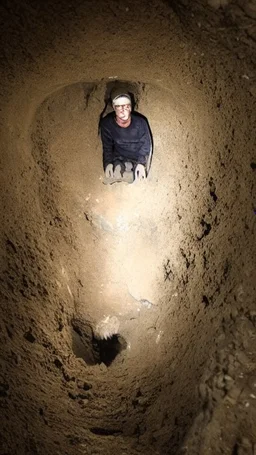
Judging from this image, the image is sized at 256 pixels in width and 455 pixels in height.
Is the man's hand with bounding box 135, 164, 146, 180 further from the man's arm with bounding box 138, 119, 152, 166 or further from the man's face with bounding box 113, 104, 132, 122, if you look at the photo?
the man's face with bounding box 113, 104, 132, 122

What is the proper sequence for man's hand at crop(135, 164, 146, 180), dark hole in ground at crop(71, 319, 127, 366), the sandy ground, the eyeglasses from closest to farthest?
the sandy ground, dark hole in ground at crop(71, 319, 127, 366), the eyeglasses, man's hand at crop(135, 164, 146, 180)

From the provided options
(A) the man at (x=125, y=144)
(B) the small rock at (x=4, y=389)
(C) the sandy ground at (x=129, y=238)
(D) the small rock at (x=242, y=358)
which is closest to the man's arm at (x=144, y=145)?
(A) the man at (x=125, y=144)

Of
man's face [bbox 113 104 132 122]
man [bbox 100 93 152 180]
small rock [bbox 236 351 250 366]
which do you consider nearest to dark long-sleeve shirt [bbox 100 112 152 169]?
man [bbox 100 93 152 180]

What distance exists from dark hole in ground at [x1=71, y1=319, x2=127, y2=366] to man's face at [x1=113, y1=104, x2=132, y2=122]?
6.09ft

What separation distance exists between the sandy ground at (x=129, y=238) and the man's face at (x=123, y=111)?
290 millimetres

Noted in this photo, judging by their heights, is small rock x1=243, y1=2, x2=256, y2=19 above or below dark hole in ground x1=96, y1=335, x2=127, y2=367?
above

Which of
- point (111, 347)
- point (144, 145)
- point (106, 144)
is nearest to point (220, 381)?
point (111, 347)

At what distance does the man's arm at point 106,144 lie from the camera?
11.4 feet

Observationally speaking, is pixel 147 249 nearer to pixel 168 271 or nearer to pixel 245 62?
pixel 168 271

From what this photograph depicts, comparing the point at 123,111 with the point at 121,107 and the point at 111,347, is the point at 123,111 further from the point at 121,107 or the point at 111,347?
the point at 111,347

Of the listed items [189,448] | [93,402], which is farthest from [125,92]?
[189,448]

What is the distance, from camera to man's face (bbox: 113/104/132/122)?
3.20m

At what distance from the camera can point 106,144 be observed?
356 centimetres

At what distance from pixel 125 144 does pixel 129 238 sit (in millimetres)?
934
